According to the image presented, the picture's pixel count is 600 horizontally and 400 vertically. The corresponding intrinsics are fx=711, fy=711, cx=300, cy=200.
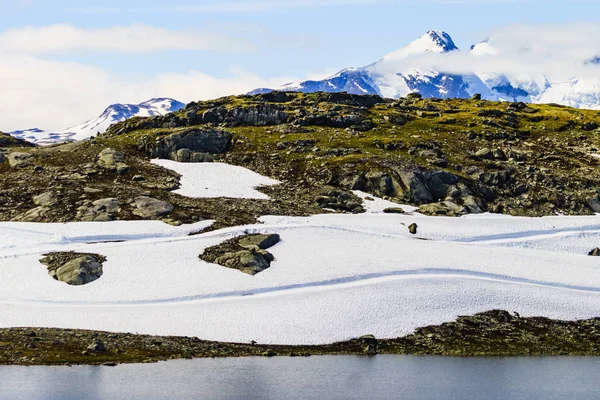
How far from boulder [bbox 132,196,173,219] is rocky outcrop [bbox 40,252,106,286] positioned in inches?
654

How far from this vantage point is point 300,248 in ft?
315

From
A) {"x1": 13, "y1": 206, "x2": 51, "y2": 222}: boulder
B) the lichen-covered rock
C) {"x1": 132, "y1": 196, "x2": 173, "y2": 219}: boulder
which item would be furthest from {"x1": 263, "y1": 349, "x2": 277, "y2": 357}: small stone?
the lichen-covered rock

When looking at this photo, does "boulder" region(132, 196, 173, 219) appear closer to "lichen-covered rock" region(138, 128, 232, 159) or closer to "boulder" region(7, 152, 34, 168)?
"lichen-covered rock" region(138, 128, 232, 159)

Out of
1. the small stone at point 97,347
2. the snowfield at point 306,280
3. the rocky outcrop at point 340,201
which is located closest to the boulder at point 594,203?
the snowfield at point 306,280

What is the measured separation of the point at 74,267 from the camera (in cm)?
8638

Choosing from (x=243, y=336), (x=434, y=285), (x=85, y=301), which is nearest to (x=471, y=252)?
(x=434, y=285)

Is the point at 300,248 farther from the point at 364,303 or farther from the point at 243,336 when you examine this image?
the point at 243,336

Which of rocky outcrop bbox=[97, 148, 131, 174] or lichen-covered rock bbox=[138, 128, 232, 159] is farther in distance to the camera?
lichen-covered rock bbox=[138, 128, 232, 159]

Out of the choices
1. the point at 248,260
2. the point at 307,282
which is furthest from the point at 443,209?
the point at 248,260

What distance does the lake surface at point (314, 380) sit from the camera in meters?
58.2

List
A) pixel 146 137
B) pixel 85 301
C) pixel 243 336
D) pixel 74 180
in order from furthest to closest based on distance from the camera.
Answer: pixel 146 137 → pixel 74 180 → pixel 85 301 → pixel 243 336

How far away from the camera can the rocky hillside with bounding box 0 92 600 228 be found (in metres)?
112

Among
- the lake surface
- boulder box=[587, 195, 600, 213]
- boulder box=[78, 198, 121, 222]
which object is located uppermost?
boulder box=[587, 195, 600, 213]

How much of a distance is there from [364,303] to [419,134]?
80.2 m
